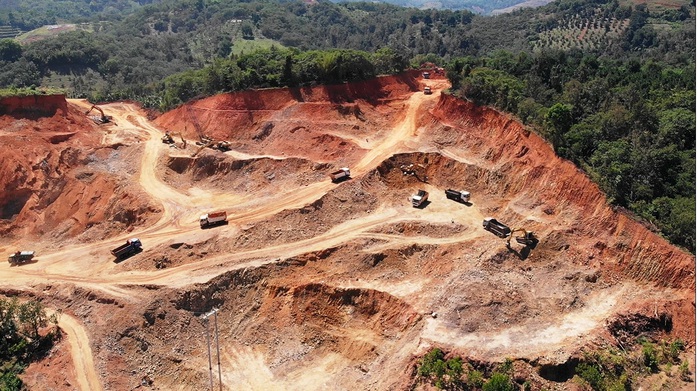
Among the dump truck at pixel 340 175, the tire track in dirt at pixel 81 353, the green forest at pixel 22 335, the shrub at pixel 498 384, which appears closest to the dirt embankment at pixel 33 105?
the green forest at pixel 22 335

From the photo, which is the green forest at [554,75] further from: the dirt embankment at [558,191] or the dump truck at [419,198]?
the dump truck at [419,198]

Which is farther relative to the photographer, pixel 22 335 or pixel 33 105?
pixel 33 105

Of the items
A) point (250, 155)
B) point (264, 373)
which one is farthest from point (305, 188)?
point (264, 373)

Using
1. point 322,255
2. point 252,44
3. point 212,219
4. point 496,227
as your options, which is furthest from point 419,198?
point 252,44

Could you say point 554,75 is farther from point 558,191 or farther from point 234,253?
point 234,253

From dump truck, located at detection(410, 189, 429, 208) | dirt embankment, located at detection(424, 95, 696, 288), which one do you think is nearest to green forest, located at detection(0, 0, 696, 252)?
dirt embankment, located at detection(424, 95, 696, 288)

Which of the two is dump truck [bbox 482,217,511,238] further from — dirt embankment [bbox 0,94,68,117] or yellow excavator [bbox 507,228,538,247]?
dirt embankment [bbox 0,94,68,117]
